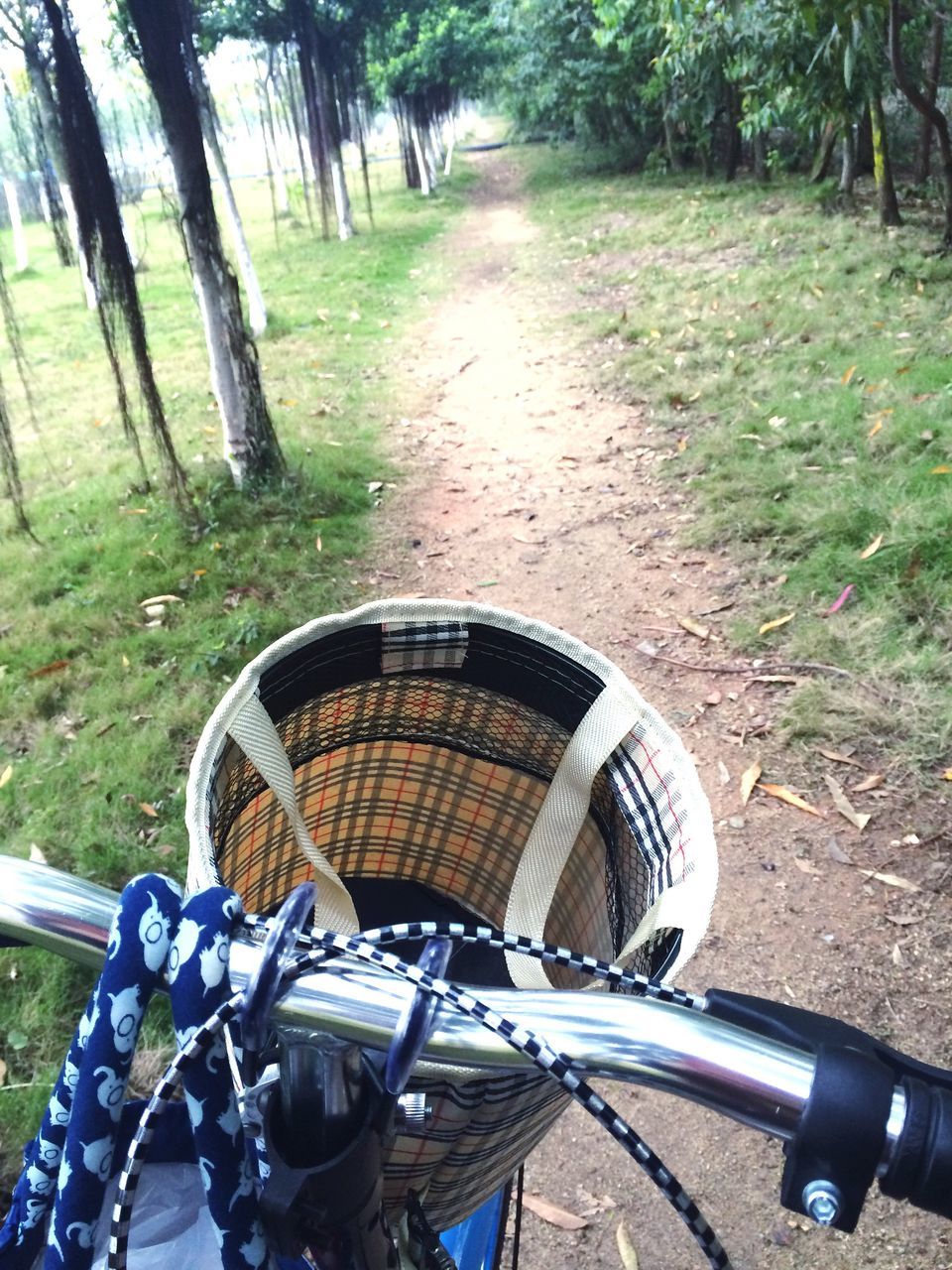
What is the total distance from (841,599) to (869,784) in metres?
1.01

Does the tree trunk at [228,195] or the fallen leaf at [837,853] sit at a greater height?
the tree trunk at [228,195]

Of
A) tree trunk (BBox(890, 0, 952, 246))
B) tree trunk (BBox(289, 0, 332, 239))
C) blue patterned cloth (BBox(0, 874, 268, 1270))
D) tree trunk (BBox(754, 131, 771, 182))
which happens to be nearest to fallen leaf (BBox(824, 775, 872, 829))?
blue patterned cloth (BBox(0, 874, 268, 1270))

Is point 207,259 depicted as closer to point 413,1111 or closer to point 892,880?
point 892,880

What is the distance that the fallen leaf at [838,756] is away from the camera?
9.90ft

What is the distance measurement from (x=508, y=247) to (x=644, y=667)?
10608 millimetres

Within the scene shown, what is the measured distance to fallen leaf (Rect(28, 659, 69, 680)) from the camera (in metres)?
3.78

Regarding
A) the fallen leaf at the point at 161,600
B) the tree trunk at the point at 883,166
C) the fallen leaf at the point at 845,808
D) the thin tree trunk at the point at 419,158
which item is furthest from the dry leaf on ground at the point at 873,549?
the thin tree trunk at the point at 419,158

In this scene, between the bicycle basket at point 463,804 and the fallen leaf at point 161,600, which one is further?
the fallen leaf at point 161,600

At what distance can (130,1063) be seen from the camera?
650 millimetres

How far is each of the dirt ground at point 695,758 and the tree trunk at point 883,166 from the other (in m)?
3.55

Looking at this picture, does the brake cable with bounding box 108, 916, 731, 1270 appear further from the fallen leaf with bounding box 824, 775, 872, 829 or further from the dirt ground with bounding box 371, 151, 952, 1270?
the fallen leaf with bounding box 824, 775, 872, 829

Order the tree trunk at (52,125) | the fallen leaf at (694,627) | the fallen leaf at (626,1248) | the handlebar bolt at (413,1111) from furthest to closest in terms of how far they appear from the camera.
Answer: the fallen leaf at (694,627)
the tree trunk at (52,125)
the fallen leaf at (626,1248)
the handlebar bolt at (413,1111)

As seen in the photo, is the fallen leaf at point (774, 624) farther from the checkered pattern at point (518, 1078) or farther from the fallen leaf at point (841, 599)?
the checkered pattern at point (518, 1078)

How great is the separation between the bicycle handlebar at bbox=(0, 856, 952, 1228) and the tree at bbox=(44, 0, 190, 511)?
3464 millimetres
